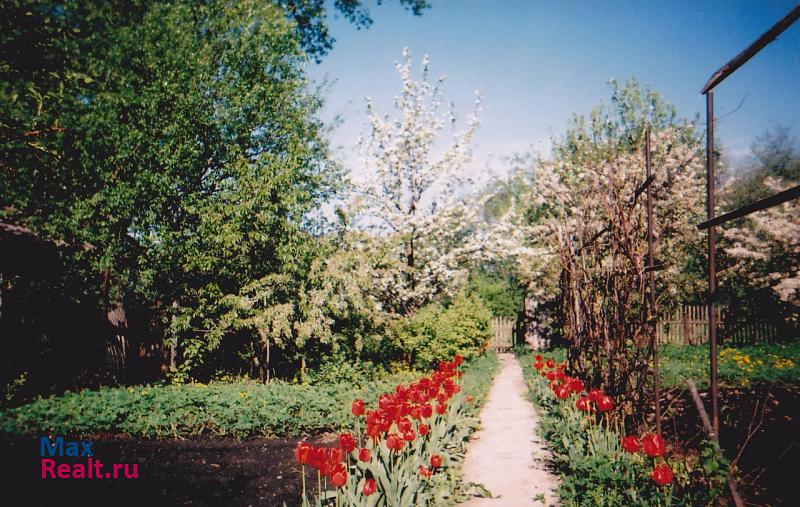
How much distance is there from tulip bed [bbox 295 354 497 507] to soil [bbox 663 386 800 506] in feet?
6.86

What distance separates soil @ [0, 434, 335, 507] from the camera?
430 centimetres

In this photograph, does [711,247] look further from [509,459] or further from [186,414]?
[186,414]

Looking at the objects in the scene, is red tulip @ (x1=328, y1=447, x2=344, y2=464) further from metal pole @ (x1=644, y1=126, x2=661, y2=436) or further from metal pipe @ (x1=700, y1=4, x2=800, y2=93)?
metal pipe @ (x1=700, y1=4, x2=800, y2=93)

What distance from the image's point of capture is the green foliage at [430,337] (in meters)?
11.3

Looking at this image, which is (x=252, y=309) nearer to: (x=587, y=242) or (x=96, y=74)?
(x=96, y=74)

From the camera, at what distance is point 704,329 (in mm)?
18609

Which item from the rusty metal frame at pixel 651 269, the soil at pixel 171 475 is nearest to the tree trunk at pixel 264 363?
the soil at pixel 171 475

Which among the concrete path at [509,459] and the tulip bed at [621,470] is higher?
the tulip bed at [621,470]

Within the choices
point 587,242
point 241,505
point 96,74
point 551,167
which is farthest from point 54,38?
point 551,167

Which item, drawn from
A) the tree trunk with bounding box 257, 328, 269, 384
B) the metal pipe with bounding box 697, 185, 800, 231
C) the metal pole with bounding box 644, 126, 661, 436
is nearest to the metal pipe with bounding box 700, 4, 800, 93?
the metal pipe with bounding box 697, 185, 800, 231

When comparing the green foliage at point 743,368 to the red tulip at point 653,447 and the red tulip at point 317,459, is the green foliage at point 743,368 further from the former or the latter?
the red tulip at point 317,459

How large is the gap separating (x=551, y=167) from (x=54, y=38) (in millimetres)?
16921

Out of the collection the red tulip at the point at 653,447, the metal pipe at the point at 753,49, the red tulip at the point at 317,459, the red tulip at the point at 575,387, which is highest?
the metal pipe at the point at 753,49

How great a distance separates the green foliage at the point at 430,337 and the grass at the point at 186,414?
3947mm
